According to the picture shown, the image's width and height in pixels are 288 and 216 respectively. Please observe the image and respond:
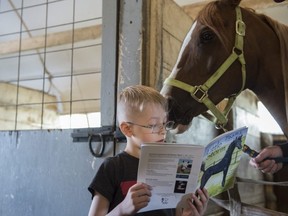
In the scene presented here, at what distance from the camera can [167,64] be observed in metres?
1.48

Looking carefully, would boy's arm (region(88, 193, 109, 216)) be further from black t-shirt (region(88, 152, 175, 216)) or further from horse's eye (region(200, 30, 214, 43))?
horse's eye (region(200, 30, 214, 43))

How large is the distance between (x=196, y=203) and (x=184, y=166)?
123mm

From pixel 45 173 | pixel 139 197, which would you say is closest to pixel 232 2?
pixel 139 197

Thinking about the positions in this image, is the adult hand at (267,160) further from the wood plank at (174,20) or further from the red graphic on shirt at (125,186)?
the wood plank at (174,20)

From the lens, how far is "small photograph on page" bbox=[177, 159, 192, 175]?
67cm

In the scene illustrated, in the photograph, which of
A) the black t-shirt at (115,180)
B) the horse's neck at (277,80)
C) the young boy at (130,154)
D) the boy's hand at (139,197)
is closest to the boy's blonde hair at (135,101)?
the young boy at (130,154)

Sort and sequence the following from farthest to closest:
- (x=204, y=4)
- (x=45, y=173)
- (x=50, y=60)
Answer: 1. (x=50, y=60)
2. (x=204, y=4)
3. (x=45, y=173)

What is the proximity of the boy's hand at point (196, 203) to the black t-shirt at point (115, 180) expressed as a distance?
4.2 inches

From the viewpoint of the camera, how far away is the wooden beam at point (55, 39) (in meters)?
3.42

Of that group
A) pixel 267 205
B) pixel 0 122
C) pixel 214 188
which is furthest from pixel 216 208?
pixel 0 122

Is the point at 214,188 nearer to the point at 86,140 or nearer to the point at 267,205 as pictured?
the point at 86,140

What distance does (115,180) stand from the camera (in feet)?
2.64

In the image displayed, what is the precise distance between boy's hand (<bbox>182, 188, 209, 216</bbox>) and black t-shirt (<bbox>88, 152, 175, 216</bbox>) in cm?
11

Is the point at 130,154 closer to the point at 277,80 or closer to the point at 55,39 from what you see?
the point at 277,80
